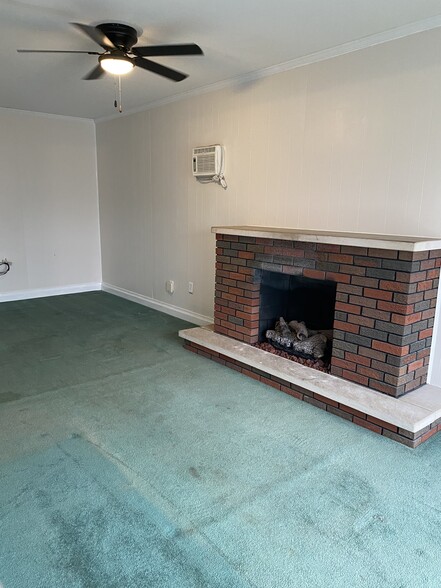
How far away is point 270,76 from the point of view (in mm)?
3463

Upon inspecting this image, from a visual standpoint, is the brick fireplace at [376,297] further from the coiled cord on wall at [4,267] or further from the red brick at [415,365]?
the coiled cord on wall at [4,267]

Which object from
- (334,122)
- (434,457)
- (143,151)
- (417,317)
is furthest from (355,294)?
(143,151)

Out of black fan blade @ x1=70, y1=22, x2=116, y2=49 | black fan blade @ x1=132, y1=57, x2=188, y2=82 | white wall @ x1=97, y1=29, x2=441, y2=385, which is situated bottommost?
white wall @ x1=97, y1=29, x2=441, y2=385

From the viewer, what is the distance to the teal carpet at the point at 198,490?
153 cm

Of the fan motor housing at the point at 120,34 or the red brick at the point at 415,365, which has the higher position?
the fan motor housing at the point at 120,34

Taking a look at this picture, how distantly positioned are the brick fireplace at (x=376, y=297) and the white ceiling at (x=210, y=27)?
127 cm

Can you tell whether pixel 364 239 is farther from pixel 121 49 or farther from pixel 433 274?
pixel 121 49

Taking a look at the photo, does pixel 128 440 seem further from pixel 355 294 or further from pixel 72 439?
pixel 355 294

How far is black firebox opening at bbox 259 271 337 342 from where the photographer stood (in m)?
3.44

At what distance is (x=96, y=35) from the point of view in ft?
8.82

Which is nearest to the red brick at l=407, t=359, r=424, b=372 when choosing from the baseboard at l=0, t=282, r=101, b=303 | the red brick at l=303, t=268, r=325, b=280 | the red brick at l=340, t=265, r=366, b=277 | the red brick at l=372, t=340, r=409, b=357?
the red brick at l=372, t=340, r=409, b=357

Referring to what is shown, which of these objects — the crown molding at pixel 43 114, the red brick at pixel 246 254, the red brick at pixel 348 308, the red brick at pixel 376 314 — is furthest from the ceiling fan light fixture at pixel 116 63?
the crown molding at pixel 43 114

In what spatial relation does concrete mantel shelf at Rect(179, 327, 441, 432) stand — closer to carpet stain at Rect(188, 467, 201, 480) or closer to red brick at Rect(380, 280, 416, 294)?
red brick at Rect(380, 280, 416, 294)

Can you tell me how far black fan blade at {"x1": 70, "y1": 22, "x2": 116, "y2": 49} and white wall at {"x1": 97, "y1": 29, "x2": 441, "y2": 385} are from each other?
1294 mm
